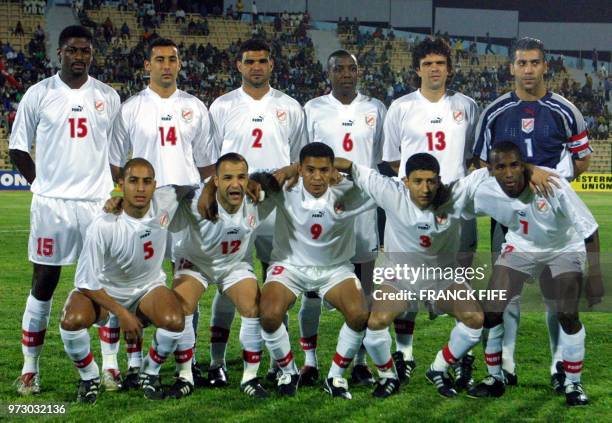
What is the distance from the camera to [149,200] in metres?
5.34

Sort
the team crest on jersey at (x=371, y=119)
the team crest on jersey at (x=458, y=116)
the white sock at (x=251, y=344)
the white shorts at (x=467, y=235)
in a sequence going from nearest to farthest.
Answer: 1. the white sock at (x=251, y=344)
2. the white shorts at (x=467, y=235)
3. the team crest on jersey at (x=458, y=116)
4. the team crest on jersey at (x=371, y=119)

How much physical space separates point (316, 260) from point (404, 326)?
833mm

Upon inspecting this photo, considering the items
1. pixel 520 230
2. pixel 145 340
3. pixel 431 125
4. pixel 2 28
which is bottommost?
pixel 145 340

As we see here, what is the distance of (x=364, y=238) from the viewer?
629 centimetres

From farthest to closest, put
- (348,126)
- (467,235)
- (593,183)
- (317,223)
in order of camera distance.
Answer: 1. (593,183)
2. (348,126)
3. (467,235)
4. (317,223)

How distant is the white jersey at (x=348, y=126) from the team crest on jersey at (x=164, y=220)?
1.45m

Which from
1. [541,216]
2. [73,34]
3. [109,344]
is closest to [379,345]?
[541,216]

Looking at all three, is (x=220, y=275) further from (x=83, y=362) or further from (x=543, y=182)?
(x=543, y=182)

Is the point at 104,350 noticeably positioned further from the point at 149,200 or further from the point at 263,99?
the point at 263,99

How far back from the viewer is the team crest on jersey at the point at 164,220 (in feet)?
17.9

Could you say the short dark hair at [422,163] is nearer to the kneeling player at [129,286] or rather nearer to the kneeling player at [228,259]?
the kneeling player at [228,259]

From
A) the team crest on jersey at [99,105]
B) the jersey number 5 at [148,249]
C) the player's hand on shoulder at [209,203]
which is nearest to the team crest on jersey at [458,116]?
the player's hand on shoulder at [209,203]

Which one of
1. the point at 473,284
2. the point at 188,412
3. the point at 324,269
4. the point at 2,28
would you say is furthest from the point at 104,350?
the point at 2,28

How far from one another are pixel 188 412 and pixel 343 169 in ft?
6.08
